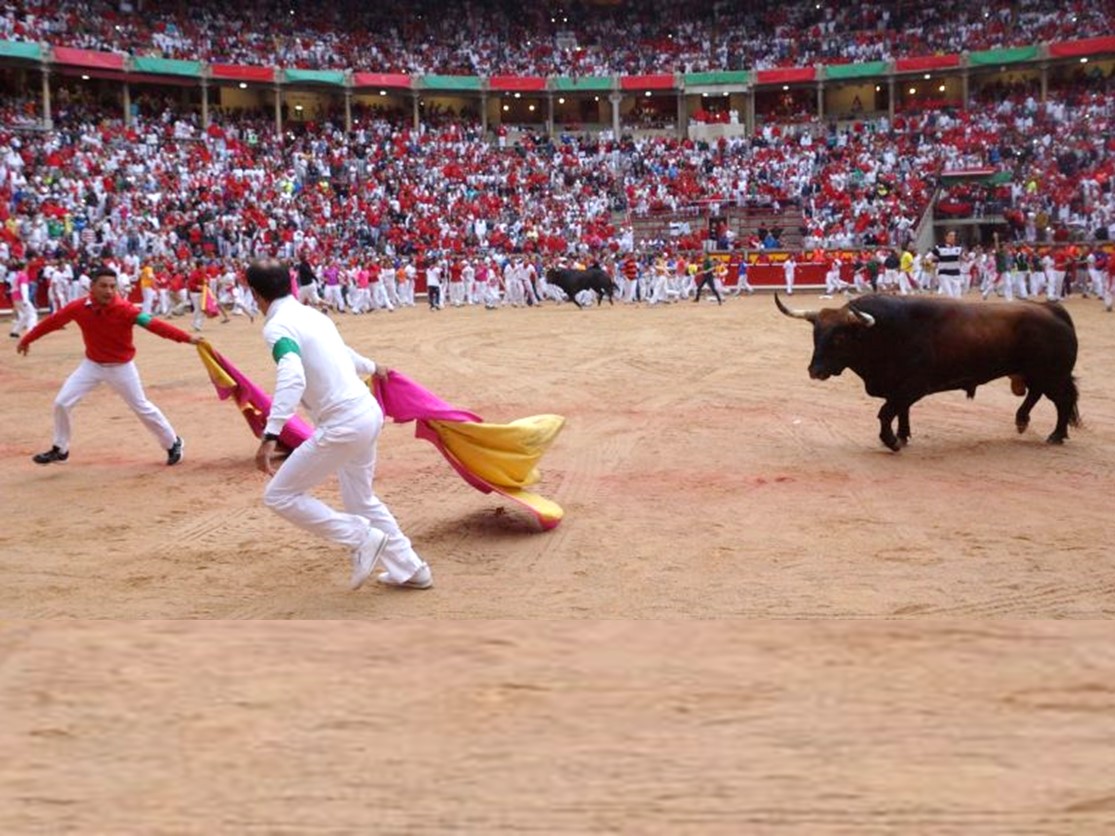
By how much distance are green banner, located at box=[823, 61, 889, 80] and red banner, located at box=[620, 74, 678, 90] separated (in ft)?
23.8

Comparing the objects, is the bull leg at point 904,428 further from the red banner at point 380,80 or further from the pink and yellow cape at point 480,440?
the red banner at point 380,80

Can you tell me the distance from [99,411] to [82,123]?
33.2 metres

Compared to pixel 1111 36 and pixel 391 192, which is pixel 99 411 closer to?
pixel 391 192

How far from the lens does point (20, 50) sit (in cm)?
3969

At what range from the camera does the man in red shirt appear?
9.05 m

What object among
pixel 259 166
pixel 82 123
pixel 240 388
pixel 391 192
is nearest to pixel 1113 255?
pixel 240 388

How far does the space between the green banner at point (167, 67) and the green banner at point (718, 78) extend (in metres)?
22.6

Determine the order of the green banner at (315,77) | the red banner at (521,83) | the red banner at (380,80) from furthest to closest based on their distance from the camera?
the red banner at (521,83) < the red banner at (380,80) < the green banner at (315,77)

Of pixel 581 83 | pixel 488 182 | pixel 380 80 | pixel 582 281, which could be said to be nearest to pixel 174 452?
pixel 582 281

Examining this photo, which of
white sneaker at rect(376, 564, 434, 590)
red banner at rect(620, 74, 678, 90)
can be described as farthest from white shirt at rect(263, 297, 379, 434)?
red banner at rect(620, 74, 678, 90)

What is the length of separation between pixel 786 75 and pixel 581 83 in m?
9.74

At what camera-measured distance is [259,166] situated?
140ft

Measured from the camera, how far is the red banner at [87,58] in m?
41.0

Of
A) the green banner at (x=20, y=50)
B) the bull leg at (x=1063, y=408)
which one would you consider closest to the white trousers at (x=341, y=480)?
the bull leg at (x=1063, y=408)
